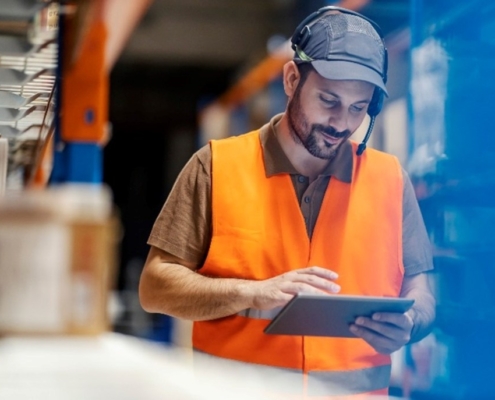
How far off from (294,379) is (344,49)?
97 cm

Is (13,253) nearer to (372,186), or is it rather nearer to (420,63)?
(372,186)

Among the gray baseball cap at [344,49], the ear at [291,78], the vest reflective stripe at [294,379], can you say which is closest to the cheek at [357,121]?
the gray baseball cap at [344,49]

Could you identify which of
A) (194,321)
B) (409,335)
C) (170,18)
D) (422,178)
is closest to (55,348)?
(194,321)

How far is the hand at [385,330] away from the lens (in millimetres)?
2038

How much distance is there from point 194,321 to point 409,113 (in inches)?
36.6

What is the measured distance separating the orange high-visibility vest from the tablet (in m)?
0.08

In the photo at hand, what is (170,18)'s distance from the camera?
3.37m

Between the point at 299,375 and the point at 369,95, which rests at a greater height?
the point at 369,95

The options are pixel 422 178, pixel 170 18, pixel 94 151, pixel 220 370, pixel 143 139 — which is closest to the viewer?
pixel 220 370

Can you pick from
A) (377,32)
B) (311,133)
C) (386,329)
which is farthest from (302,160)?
(386,329)

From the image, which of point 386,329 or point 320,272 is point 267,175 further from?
point 386,329

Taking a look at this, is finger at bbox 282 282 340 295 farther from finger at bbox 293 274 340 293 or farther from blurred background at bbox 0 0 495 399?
blurred background at bbox 0 0 495 399

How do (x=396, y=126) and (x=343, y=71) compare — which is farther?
(x=396, y=126)

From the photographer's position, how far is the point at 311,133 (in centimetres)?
219
